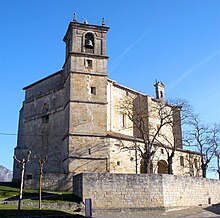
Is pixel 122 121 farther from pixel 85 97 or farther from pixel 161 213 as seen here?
pixel 161 213

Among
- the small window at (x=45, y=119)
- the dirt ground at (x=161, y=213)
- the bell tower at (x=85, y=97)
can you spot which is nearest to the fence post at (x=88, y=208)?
the dirt ground at (x=161, y=213)

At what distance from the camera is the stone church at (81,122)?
28.8 m

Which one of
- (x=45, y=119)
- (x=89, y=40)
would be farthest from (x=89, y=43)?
(x=45, y=119)

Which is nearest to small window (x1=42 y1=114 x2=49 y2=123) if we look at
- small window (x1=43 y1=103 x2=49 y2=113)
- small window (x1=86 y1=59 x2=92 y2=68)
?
small window (x1=43 y1=103 x2=49 y2=113)

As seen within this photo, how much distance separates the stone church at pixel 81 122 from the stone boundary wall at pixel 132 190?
16.4ft

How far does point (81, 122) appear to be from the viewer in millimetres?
29328

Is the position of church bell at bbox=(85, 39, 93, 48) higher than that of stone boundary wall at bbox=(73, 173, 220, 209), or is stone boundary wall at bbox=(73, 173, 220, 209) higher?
church bell at bbox=(85, 39, 93, 48)

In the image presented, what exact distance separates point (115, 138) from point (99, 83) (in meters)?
5.63

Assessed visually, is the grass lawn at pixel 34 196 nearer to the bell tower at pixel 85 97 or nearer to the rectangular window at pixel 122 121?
the bell tower at pixel 85 97

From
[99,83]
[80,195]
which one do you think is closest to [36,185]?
[80,195]

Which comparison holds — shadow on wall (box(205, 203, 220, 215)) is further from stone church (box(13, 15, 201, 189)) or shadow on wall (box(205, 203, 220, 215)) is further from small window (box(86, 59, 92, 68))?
small window (box(86, 59, 92, 68))

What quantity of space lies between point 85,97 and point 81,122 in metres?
2.55

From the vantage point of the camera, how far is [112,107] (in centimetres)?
3597

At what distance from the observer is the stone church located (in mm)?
28828
